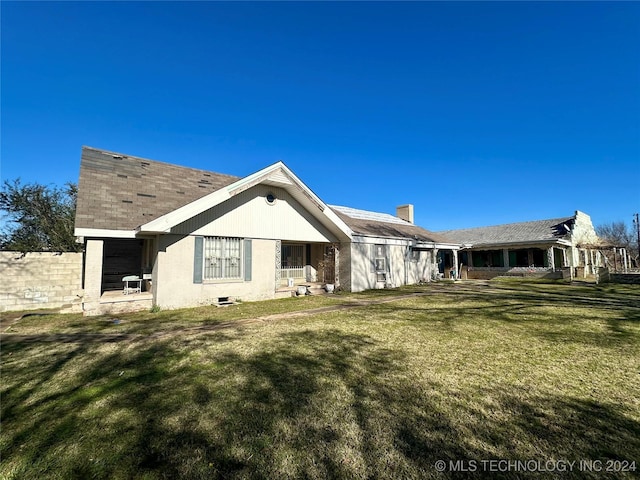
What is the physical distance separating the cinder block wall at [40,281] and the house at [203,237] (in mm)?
1224

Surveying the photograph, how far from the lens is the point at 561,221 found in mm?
28578

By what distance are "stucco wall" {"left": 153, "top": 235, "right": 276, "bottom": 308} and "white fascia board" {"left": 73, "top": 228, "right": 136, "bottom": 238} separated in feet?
3.56

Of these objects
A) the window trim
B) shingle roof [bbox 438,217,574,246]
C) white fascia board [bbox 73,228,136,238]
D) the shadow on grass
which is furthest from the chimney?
the shadow on grass

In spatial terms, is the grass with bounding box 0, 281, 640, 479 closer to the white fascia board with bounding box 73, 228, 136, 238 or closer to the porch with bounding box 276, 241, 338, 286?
the white fascia board with bounding box 73, 228, 136, 238

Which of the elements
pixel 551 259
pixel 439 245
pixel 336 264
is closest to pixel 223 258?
pixel 336 264

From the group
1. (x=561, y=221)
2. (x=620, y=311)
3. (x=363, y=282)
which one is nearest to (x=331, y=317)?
(x=363, y=282)

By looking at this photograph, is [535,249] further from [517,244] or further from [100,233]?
[100,233]

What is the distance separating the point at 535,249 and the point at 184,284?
29.9m

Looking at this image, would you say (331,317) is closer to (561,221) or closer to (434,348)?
(434,348)

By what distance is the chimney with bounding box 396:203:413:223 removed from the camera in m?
26.6

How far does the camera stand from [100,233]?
30.9 feet

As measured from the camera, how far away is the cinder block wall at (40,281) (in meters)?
10.6

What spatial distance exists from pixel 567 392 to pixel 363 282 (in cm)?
1243

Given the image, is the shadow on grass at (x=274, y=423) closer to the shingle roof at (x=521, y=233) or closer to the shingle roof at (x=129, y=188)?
the shingle roof at (x=129, y=188)
